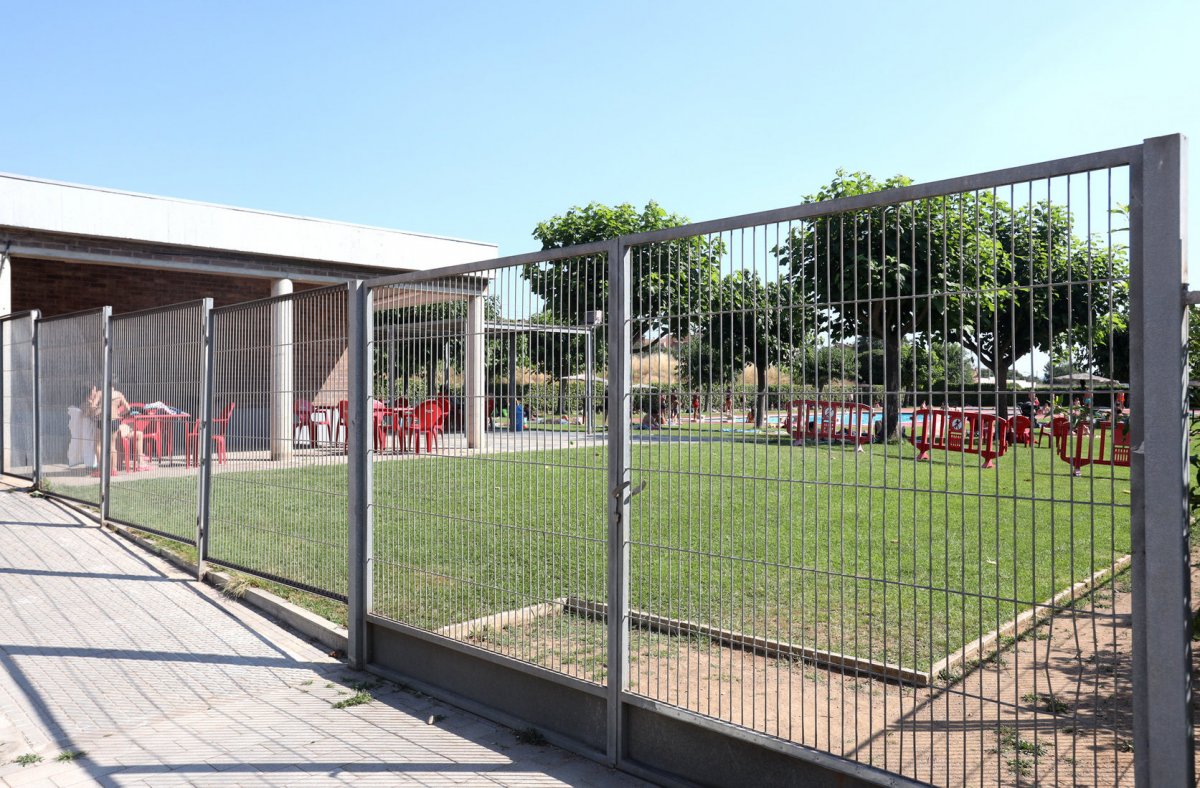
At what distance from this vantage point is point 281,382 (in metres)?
6.35

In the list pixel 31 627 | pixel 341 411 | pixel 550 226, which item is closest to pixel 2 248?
pixel 31 627

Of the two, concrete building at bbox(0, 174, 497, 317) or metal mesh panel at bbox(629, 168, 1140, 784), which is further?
concrete building at bbox(0, 174, 497, 317)

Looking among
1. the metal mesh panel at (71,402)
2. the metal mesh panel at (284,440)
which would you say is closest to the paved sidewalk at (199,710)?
the metal mesh panel at (284,440)

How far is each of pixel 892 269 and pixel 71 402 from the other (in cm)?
1034

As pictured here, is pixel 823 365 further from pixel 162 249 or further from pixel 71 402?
pixel 162 249

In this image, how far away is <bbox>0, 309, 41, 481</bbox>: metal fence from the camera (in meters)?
11.8

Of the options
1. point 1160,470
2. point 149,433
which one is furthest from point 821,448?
point 149,433

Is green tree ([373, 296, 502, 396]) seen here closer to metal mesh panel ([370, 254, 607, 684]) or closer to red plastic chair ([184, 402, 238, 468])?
metal mesh panel ([370, 254, 607, 684])

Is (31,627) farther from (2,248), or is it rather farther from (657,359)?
(2,248)

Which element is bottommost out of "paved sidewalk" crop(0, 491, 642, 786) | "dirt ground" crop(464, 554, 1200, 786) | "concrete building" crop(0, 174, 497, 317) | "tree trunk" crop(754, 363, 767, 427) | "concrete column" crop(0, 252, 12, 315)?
"paved sidewalk" crop(0, 491, 642, 786)

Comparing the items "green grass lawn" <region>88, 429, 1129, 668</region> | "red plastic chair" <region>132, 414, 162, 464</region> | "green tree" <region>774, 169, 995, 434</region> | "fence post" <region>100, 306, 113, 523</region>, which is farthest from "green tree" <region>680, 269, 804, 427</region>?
"fence post" <region>100, 306, 113, 523</region>

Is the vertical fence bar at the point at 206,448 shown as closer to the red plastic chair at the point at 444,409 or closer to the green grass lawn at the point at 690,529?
the green grass lawn at the point at 690,529

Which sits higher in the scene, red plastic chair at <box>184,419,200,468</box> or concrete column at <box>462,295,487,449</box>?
concrete column at <box>462,295,487,449</box>

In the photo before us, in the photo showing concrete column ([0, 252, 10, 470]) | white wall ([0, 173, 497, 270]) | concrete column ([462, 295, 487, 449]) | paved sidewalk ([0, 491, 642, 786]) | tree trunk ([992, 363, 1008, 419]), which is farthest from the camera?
white wall ([0, 173, 497, 270])
